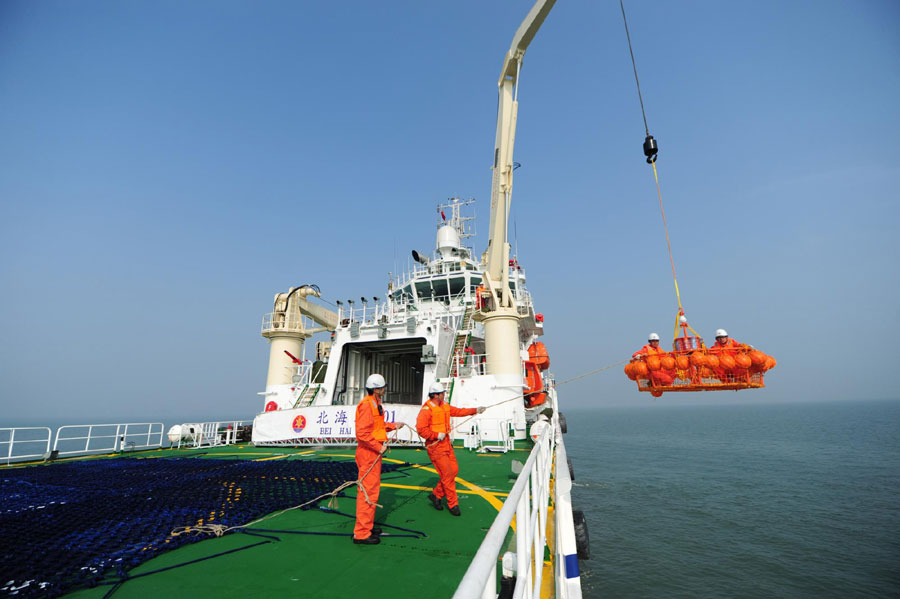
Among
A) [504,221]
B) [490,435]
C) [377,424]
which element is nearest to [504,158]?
[504,221]

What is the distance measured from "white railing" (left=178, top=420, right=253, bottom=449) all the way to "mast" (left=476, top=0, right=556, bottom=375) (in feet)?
33.5

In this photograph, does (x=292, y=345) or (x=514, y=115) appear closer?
(x=514, y=115)

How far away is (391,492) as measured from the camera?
7.18 meters

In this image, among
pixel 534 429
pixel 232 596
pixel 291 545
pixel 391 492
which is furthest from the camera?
pixel 534 429

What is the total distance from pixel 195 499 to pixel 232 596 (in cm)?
381

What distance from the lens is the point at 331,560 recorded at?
14.0 ft

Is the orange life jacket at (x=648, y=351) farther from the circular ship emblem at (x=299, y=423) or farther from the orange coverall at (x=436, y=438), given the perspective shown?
the circular ship emblem at (x=299, y=423)

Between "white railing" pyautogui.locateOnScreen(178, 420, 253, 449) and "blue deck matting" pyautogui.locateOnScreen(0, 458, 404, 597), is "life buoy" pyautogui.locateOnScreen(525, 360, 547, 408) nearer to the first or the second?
"blue deck matting" pyautogui.locateOnScreen(0, 458, 404, 597)

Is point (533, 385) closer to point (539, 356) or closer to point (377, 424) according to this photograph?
point (539, 356)

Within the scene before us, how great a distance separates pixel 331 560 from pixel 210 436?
14988 millimetres

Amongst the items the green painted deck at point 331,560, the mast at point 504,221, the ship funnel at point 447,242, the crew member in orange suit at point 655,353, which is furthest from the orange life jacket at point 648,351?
the ship funnel at point 447,242

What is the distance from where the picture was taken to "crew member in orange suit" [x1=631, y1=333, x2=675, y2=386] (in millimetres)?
7016

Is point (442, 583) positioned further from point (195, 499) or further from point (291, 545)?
point (195, 499)

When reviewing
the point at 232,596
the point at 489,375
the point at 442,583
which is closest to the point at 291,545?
the point at 232,596
